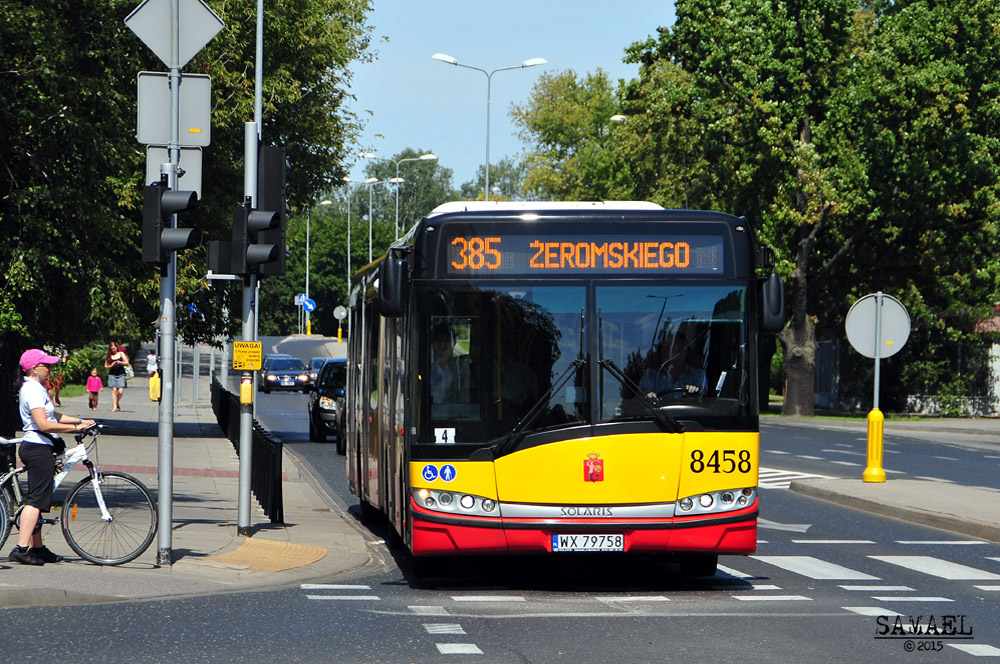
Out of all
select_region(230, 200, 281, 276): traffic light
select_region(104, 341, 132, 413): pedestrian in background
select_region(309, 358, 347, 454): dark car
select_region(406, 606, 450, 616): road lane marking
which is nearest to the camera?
select_region(406, 606, 450, 616): road lane marking

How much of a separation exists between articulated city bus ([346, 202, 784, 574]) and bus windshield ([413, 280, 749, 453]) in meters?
0.01

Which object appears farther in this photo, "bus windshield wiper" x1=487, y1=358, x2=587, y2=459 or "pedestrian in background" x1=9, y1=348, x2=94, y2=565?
"pedestrian in background" x1=9, y1=348, x2=94, y2=565

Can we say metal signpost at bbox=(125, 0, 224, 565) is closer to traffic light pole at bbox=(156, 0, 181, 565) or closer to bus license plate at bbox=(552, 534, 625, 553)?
traffic light pole at bbox=(156, 0, 181, 565)

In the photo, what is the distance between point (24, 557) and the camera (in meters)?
10.9

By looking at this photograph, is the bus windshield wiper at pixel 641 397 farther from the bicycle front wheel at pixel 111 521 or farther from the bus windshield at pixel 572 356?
the bicycle front wheel at pixel 111 521

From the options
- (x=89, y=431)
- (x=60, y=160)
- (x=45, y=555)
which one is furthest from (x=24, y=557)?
(x=60, y=160)

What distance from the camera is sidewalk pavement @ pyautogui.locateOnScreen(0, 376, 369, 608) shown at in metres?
10.1

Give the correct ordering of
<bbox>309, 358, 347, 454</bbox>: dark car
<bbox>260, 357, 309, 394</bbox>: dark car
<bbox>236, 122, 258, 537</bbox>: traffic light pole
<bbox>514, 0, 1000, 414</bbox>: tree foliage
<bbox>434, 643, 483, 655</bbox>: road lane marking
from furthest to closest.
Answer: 1. <bbox>260, 357, 309, 394</bbox>: dark car
2. <bbox>514, 0, 1000, 414</bbox>: tree foliage
3. <bbox>309, 358, 347, 454</bbox>: dark car
4. <bbox>236, 122, 258, 537</bbox>: traffic light pole
5. <bbox>434, 643, 483, 655</bbox>: road lane marking

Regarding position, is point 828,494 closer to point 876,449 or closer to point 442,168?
point 876,449

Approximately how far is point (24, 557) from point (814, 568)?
6224 mm

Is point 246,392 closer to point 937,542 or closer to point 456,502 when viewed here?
point 456,502

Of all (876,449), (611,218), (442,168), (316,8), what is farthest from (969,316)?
(442,168)

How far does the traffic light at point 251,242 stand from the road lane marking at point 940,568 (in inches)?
234

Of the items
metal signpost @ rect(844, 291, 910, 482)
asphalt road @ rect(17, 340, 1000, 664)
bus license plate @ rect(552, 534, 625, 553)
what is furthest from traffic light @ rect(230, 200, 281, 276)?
metal signpost @ rect(844, 291, 910, 482)
